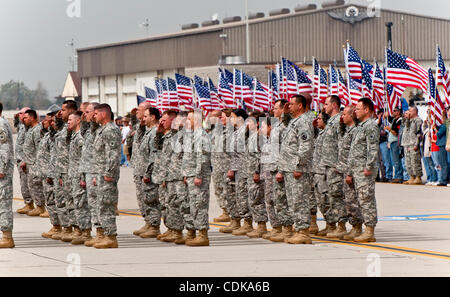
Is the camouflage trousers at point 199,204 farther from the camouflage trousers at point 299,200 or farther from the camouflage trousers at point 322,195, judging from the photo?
the camouflage trousers at point 322,195

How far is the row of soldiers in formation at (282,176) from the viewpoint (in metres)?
13.1

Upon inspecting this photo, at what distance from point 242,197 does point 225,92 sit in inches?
769

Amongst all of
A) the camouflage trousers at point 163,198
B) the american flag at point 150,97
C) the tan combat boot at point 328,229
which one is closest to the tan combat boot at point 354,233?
the tan combat boot at point 328,229

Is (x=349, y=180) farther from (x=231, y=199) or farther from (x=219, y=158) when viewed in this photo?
(x=219, y=158)

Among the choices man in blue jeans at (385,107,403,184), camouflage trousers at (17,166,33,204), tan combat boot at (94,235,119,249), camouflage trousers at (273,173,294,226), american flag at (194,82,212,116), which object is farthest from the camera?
american flag at (194,82,212,116)

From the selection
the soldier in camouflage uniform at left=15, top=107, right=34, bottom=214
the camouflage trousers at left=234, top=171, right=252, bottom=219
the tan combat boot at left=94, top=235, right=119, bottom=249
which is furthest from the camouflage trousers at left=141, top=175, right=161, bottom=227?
the soldier in camouflage uniform at left=15, top=107, right=34, bottom=214

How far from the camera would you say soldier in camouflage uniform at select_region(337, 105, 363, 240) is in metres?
13.6

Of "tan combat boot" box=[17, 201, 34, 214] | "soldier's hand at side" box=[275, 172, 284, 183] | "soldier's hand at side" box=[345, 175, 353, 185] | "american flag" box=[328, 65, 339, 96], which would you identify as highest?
"american flag" box=[328, 65, 339, 96]

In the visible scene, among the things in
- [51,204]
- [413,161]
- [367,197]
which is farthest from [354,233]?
[413,161]

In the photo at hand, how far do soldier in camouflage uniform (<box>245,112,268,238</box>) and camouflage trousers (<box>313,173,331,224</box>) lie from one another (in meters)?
0.82

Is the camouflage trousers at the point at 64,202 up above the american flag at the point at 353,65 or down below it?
below

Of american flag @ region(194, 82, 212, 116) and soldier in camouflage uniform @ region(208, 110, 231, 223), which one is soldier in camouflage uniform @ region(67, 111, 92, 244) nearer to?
soldier in camouflage uniform @ region(208, 110, 231, 223)

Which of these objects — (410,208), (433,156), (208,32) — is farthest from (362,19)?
(410,208)

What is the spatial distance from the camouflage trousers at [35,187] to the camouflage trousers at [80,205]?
427 centimetres
